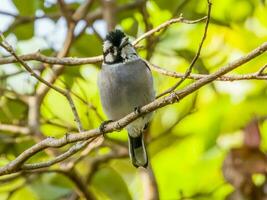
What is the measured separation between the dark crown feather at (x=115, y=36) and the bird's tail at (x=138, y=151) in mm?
519

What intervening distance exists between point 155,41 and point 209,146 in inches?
24.2

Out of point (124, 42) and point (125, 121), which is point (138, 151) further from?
point (125, 121)

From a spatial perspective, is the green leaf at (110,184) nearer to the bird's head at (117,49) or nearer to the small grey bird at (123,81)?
the small grey bird at (123,81)

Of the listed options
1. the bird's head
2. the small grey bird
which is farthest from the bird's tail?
the bird's head

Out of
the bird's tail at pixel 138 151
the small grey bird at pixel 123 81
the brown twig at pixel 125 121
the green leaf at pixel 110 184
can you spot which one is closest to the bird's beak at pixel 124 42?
the small grey bird at pixel 123 81

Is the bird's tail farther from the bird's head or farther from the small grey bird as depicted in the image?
the bird's head

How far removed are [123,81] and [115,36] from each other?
210 mm

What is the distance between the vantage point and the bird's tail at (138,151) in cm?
373

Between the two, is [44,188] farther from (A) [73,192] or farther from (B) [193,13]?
(B) [193,13]

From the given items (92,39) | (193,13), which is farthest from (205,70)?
(92,39)

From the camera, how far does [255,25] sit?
190 inches

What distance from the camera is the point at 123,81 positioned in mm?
3660

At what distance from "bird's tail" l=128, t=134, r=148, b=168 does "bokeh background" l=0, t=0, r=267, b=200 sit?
0.56ft

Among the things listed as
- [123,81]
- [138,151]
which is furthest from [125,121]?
[138,151]
